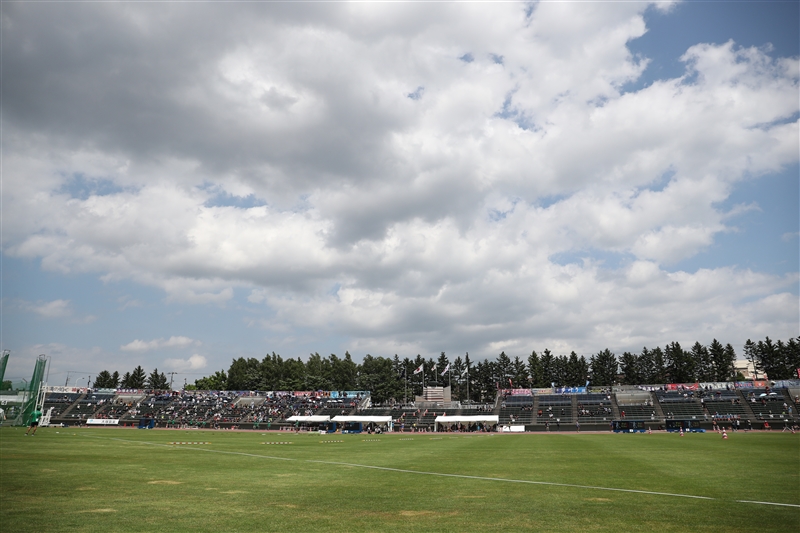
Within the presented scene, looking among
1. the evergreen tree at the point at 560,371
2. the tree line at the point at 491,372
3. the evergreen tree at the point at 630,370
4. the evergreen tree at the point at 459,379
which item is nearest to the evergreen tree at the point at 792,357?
the tree line at the point at 491,372

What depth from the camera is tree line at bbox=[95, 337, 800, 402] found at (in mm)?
130000

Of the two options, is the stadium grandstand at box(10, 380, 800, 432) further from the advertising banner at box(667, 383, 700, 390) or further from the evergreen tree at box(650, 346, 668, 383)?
the evergreen tree at box(650, 346, 668, 383)

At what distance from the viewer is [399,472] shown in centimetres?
2334

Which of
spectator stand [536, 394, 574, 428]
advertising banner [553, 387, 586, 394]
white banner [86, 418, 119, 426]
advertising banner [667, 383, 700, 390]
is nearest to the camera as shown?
spectator stand [536, 394, 574, 428]

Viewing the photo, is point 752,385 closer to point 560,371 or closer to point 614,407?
point 614,407

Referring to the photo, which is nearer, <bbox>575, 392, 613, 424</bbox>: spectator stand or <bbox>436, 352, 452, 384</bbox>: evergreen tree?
<bbox>575, 392, 613, 424</bbox>: spectator stand

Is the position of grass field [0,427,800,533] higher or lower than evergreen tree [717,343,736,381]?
lower

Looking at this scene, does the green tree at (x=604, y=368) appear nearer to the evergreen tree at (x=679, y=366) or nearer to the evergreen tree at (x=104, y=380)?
the evergreen tree at (x=679, y=366)

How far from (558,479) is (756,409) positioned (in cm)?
8732

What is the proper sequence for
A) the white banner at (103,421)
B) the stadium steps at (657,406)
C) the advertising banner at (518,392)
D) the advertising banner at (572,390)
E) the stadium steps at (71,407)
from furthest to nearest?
the advertising banner at (518,392) < the advertising banner at (572,390) < the stadium steps at (71,407) < the white banner at (103,421) < the stadium steps at (657,406)

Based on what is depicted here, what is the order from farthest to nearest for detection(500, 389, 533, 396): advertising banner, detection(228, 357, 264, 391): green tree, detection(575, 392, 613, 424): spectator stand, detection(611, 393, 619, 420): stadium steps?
detection(228, 357, 264, 391): green tree, detection(500, 389, 533, 396): advertising banner, detection(611, 393, 619, 420): stadium steps, detection(575, 392, 613, 424): spectator stand

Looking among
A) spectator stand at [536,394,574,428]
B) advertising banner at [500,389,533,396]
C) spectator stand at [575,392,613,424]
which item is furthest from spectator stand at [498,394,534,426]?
spectator stand at [575,392,613,424]

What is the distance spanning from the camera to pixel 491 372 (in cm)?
15625

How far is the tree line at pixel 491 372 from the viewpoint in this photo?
130000 millimetres
